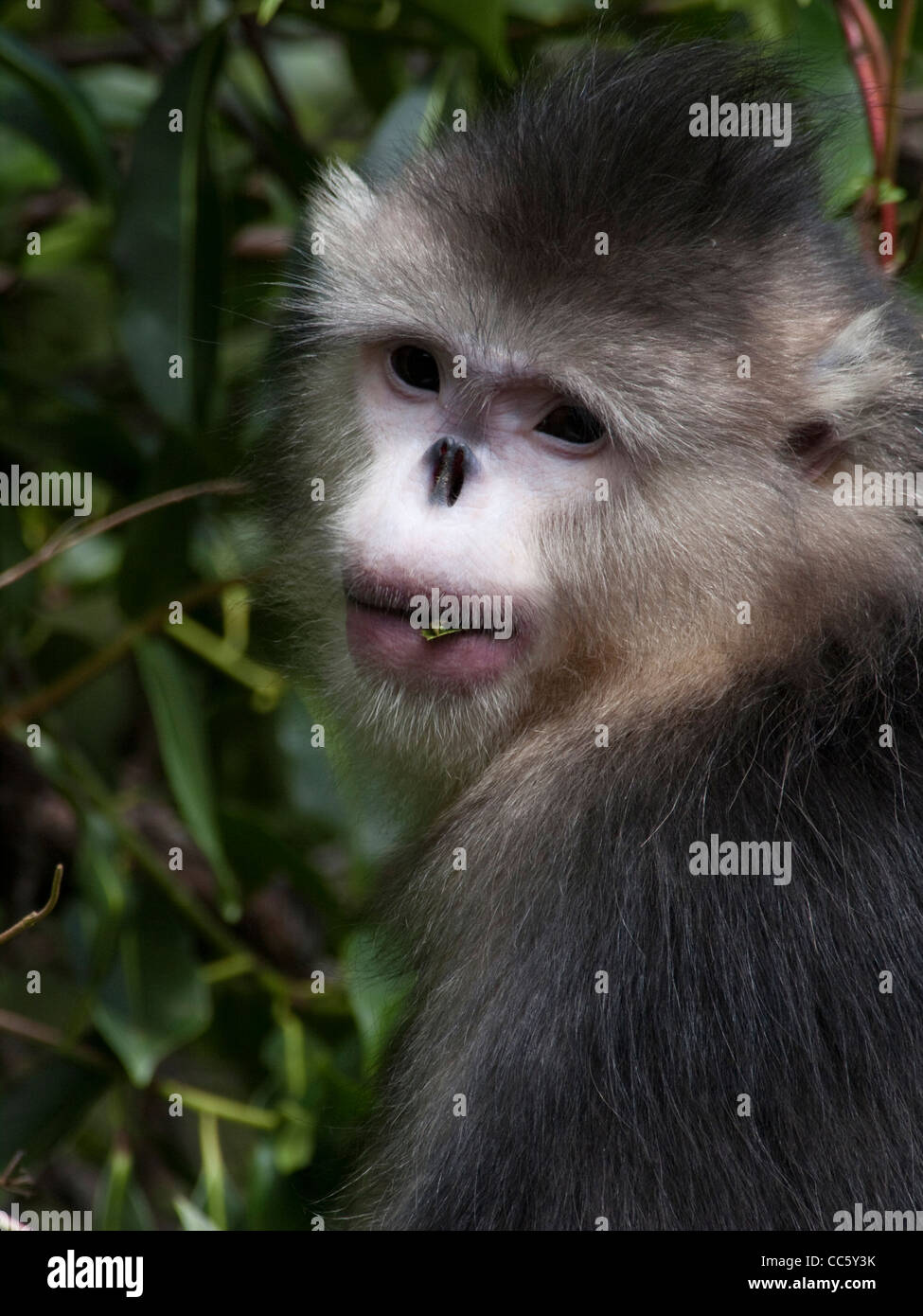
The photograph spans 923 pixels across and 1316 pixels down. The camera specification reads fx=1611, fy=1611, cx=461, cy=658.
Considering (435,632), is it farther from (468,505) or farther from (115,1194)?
(115,1194)

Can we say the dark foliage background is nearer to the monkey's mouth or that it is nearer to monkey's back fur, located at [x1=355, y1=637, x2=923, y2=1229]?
the monkey's mouth

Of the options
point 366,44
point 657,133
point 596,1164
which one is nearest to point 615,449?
point 657,133

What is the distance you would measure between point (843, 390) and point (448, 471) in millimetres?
726

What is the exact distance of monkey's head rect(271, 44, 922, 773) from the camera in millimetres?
2855

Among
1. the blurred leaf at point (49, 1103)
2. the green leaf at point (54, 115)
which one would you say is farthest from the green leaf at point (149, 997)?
the green leaf at point (54, 115)

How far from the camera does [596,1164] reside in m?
2.59

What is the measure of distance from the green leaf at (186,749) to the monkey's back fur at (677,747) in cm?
78

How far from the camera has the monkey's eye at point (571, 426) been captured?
292 cm

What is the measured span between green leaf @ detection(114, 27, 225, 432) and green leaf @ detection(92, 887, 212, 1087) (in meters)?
1.28

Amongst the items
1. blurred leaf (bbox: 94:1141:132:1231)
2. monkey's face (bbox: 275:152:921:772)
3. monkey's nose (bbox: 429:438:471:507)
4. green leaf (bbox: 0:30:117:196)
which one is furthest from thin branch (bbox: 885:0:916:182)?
blurred leaf (bbox: 94:1141:132:1231)

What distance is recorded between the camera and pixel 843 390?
288 centimetres

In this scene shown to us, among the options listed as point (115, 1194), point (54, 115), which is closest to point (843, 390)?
point (54, 115)

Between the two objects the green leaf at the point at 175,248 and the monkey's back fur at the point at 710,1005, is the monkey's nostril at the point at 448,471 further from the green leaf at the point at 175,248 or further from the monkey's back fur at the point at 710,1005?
the green leaf at the point at 175,248
